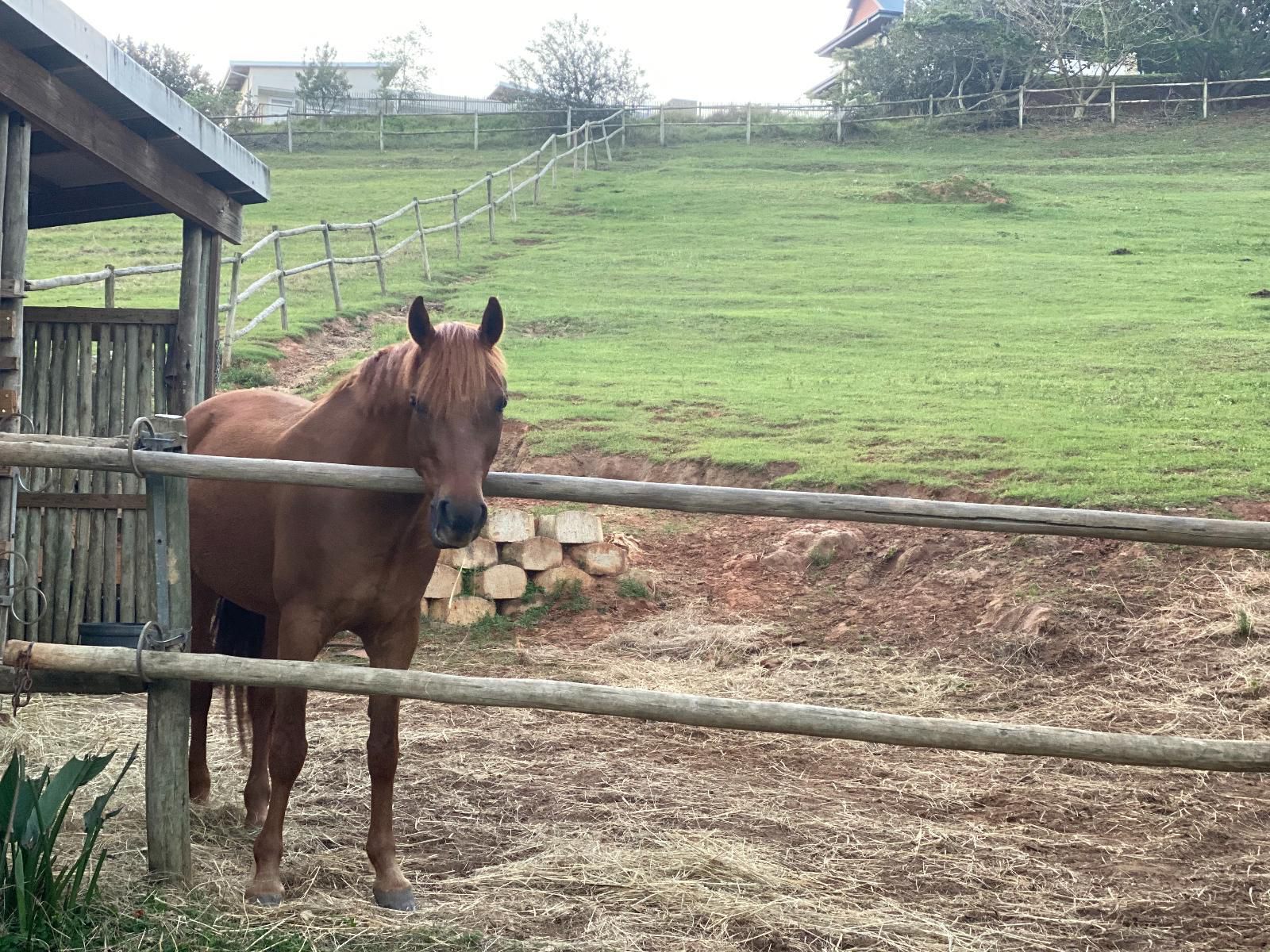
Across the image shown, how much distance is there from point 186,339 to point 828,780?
14.5 feet

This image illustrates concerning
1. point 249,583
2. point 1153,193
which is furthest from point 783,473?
point 1153,193

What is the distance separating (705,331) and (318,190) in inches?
600

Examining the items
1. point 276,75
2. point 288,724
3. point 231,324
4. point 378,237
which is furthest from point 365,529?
point 276,75

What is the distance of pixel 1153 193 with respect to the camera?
914 inches

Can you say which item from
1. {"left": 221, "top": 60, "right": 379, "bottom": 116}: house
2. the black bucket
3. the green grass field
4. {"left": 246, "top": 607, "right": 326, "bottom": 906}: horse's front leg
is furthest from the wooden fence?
{"left": 221, "top": 60, "right": 379, "bottom": 116}: house

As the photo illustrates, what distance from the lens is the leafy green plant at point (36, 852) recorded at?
3.03 m

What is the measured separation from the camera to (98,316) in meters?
6.57

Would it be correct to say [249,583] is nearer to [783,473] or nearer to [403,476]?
[403,476]

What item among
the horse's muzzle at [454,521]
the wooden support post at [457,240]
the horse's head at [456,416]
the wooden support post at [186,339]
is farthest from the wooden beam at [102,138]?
the wooden support post at [457,240]

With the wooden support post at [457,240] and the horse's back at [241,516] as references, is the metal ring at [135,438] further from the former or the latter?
the wooden support post at [457,240]

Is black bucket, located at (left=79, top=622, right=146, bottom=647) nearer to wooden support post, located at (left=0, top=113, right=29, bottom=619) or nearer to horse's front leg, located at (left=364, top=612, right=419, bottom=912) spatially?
horse's front leg, located at (left=364, top=612, right=419, bottom=912)

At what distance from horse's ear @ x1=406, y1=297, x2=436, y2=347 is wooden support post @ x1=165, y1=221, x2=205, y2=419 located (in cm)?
354

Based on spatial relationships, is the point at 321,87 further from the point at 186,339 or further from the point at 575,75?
the point at 186,339

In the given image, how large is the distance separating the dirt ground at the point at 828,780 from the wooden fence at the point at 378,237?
127 inches
